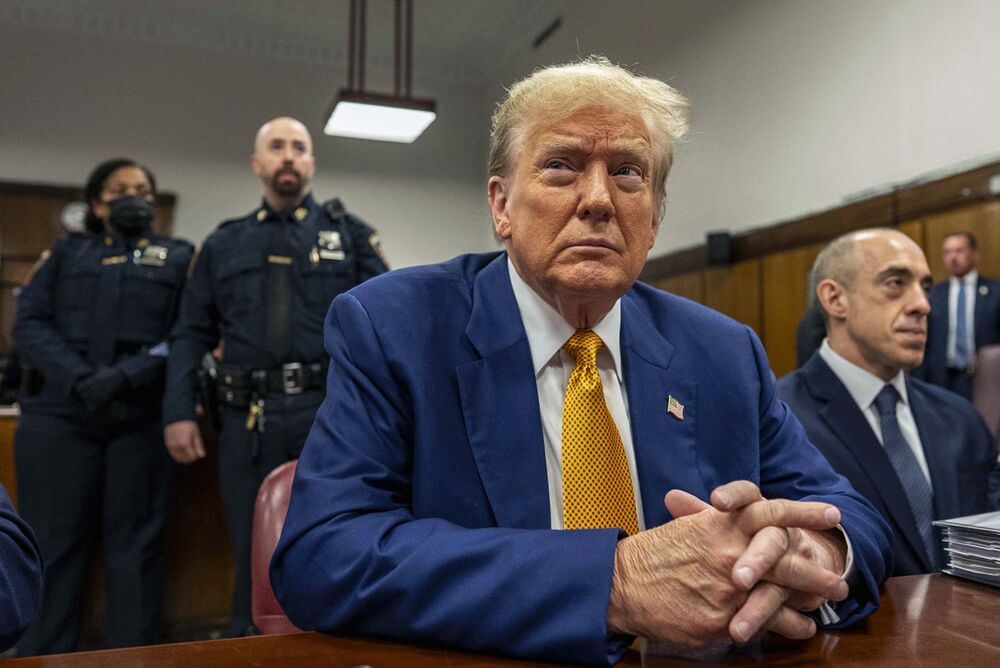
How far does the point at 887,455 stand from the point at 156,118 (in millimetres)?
7901

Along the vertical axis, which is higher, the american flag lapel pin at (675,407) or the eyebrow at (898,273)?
the eyebrow at (898,273)

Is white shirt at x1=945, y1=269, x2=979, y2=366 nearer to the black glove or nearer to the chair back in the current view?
the chair back

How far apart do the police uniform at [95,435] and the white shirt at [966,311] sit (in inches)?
157

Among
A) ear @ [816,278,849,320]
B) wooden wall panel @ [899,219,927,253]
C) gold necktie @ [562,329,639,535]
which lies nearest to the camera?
gold necktie @ [562,329,639,535]

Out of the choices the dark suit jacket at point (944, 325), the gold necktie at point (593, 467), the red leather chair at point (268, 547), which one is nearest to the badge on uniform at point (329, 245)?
the red leather chair at point (268, 547)

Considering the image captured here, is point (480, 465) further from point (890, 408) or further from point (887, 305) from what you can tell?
point (887, 305)

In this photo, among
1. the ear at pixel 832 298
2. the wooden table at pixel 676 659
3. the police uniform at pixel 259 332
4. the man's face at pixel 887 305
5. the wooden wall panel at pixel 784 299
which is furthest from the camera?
the wooden wall panel at pixel 784 299

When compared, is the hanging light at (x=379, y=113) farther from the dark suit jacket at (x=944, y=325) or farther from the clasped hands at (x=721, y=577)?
the clasped hands at (x=721, y=577)

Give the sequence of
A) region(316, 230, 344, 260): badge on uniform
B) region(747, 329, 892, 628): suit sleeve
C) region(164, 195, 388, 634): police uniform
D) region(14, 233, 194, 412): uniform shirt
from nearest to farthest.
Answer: region(747, 329, 892, 628): suit sleeve
region(164, 195, 388, 634): police uniform
region(14, 233, 194, 412): uniform shirt
region(316, 230, 344, 260): badge on uniform

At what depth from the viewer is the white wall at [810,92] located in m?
4.35

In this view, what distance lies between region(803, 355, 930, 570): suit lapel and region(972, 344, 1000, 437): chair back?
818 millimetres

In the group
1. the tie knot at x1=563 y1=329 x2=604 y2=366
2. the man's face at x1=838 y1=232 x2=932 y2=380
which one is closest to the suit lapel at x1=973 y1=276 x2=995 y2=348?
the man's face at x1=838 y1=232 x2=932 y2=380

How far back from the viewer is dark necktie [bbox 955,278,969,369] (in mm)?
4285

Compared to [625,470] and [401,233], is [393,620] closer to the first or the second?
[625,470]
